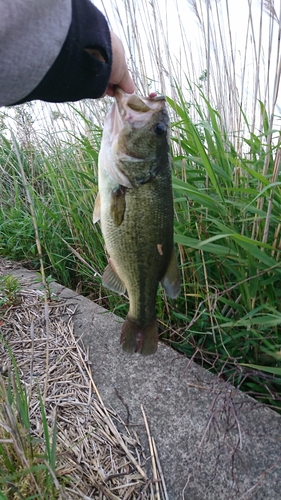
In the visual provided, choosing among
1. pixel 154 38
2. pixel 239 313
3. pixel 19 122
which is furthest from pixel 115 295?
pixel 19 122

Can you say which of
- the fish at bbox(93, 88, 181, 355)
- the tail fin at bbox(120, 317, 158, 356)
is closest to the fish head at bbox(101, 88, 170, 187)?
the fish at bbox(93, 88, 181, 355)

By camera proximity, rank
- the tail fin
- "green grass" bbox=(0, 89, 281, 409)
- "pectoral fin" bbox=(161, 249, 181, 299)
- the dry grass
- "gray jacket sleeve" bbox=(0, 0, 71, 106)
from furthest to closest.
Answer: "green grass" bbox=(0, 89, 281, 409) → the tail fin → "pectoral fin" bbox=(161, 249, 181, 299) → the dry grass → "gray jacket sleeve" bbox=(0, 0, 71, 106)

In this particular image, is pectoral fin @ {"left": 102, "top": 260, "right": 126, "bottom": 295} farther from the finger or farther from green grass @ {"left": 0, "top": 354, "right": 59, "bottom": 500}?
the finger

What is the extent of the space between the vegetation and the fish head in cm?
34

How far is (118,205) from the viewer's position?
152cm

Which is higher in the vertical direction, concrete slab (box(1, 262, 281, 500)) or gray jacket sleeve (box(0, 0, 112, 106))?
gray jacket sleeve (box(0, 0, 112, 106))

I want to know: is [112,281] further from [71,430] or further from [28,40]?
[28,40]

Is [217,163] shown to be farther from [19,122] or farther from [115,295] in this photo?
[19,122]

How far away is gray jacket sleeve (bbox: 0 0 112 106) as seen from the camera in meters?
1.08

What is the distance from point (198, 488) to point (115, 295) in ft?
4.28

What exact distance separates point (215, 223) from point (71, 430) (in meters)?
1.21

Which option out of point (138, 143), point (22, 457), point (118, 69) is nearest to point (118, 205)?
point (138, 143)

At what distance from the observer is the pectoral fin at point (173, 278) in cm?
155

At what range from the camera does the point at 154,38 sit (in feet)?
8.71
